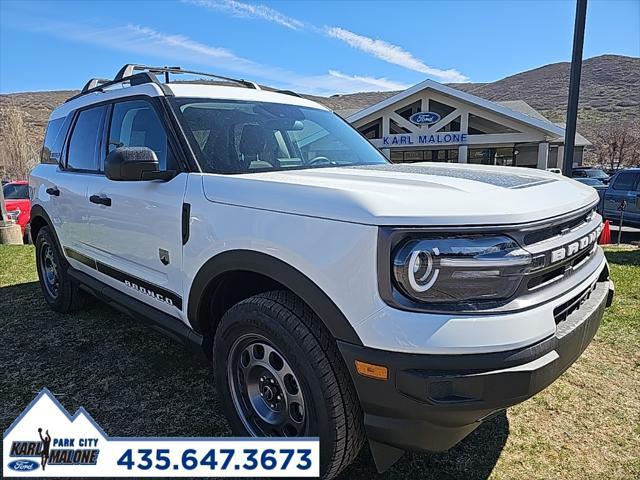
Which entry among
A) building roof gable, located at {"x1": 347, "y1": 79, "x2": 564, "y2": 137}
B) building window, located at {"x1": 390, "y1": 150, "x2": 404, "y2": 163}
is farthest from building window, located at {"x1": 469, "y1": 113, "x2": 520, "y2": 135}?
building window, located at {"x1": 390, "y1": 150, "x2": 404, "y2": 163}

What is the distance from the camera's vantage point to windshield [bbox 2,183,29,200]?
453 inches

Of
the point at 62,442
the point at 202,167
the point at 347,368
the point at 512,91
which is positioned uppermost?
the point at 512,91

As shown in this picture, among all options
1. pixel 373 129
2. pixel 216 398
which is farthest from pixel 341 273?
pixel 373 129

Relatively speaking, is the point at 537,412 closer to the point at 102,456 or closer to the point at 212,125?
the point at 102,456

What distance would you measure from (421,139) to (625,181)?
43.1ft

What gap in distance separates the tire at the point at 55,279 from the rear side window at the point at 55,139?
2.30 ft

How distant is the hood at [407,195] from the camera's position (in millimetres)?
1739

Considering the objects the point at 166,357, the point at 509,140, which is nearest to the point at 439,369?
the point at 166,357

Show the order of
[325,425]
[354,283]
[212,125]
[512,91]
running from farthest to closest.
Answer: [512,91] < [212,125] < [325,425] < [354,283]

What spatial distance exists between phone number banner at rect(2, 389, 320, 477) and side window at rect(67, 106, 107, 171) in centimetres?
197

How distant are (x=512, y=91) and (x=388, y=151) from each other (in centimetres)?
10394

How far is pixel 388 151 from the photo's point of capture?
83.7ft

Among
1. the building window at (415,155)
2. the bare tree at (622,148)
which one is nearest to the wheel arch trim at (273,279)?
the building window at (415,155)

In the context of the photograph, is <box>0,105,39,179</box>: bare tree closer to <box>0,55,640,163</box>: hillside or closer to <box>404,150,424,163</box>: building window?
<box>0,55,640,163</box>: hillside
